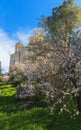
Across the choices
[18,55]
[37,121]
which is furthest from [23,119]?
[18,55]

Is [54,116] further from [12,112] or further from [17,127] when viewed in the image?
[12,112]

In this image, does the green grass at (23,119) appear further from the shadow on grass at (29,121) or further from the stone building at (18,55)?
the stone building at (18,55)

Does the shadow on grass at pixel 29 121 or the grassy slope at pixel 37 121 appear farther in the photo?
the shadow on grass at pixel 29 121

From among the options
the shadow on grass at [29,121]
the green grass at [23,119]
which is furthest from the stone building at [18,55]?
the shadow on grass at [29,121]

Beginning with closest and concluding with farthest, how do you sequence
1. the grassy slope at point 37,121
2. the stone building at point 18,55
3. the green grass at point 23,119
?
1. the grassy slope at point 37,121
2. the green grass at point 23,119
3. the stone building at point 18,55

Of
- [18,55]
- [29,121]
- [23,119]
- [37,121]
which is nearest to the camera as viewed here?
[37,121]

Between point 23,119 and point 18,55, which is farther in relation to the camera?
point 18,55

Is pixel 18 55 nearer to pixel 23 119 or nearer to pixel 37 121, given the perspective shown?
pixel 23 119

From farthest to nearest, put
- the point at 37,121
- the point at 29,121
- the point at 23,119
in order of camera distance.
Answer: the point at 23,119 → the point at 29,121 → the point at 37,121

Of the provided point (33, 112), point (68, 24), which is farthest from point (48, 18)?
point (33, 112)

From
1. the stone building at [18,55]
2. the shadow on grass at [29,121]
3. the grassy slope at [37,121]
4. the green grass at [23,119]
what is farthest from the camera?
the stone building at [18,55]

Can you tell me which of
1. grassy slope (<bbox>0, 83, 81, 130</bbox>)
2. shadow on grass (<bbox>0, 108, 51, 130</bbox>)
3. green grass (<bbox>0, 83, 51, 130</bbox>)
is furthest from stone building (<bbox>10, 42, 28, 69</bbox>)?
shadow on grass (<bbox>0, 108, 51, 130</bbox>)

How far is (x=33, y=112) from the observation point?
20359 mm

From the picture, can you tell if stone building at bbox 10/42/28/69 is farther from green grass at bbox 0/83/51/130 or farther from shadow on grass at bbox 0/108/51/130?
shadow on grass at bbox 0/108/51/130
